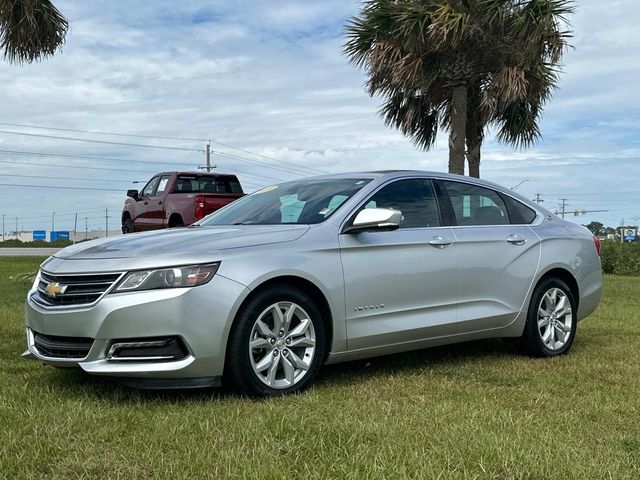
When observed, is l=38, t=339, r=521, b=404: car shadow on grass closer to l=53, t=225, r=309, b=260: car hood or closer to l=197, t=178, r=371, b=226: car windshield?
l=53, t=225, r=309, b=260: car hood

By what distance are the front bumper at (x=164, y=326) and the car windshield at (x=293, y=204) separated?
1.08 metres

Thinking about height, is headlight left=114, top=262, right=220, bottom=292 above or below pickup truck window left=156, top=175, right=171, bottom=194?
below

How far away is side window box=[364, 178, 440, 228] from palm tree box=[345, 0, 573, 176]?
9.52 meters

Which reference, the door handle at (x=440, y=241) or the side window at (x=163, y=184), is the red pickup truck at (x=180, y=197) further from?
the door handle at (x=440, y=241)

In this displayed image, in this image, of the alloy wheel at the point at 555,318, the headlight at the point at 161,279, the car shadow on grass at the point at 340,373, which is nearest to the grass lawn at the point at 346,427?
the car shadow on grass at the point at 340,373

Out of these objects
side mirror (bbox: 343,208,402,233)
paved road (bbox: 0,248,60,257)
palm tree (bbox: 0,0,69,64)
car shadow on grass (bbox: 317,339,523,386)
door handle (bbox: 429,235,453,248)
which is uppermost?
palm tree (bbox: 0,0,69,64)

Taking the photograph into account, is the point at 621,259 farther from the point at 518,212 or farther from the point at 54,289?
the point at 54,289

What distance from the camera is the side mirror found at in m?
4.71

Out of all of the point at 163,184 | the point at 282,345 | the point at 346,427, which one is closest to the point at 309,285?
the point at 282,345

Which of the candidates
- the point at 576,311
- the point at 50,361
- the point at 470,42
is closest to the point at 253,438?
the point at 50,361

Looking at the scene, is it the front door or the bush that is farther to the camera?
the bush

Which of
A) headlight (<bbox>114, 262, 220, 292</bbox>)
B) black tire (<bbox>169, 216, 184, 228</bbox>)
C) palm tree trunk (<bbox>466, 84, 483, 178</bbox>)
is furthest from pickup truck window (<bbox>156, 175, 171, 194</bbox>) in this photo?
headlight (<bbox>114, 262, 220, 292</bbox>)

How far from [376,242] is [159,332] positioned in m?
1.66

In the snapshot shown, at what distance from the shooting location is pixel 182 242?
174 inches
